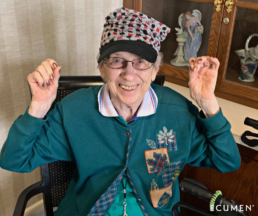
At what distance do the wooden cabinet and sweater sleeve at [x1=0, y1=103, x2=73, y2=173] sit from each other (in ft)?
2.87

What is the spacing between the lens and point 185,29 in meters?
1.72

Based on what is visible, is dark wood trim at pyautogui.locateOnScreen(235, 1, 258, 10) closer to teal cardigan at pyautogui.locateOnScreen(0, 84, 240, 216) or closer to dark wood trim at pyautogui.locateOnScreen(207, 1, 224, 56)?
dark wood trim at pyautogui.locateOnScreen(207, 1, 224, 56)

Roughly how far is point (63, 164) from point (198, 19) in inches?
42.8

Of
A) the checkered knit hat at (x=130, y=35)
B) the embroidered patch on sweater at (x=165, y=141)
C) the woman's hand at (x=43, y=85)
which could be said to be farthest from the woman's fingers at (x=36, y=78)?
the embroidered patch on sweater at (x=165, y=141)

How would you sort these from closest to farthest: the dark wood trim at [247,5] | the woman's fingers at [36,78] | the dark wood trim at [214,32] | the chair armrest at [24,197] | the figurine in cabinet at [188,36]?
the woman's fingers at [36,78] < the chair armrest at [24,197] < the dark wood trim at [247,5] < the dark wood trim at [214,32] < the figurine in cabinet at [188,36]

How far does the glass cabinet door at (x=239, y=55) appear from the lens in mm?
1410

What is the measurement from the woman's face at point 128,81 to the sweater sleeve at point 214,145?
255mm

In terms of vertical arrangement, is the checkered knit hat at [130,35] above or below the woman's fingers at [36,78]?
above

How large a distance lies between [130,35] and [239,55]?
2.48ft

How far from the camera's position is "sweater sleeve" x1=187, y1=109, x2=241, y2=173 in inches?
42.1

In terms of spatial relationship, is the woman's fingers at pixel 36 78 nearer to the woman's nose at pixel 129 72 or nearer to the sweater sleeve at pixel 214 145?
the woman's nose at pixel 129 72

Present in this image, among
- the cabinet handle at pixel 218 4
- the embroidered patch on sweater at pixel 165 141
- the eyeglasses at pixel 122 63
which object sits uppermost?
the cabinet handle at pixel 218 4

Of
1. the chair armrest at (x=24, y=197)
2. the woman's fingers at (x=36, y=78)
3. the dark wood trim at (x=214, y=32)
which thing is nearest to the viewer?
the woman's fingers at (x=36, y=78)

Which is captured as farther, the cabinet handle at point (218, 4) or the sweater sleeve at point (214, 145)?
the cabinet handle at point (218, 4)
